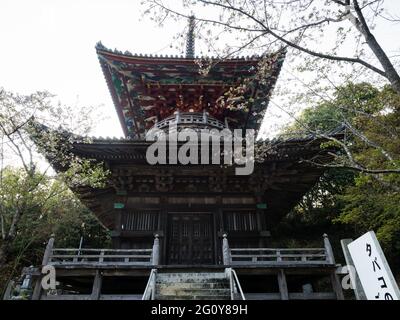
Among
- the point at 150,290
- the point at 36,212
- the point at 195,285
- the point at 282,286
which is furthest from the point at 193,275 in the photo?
the point at 36,212

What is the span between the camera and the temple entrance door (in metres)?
10.3

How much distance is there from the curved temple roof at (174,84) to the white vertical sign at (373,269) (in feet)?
30.8

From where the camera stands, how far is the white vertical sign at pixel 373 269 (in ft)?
8.64

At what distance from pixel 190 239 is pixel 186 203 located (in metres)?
1.35

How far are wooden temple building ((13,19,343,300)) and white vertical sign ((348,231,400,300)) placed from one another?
15.6ft

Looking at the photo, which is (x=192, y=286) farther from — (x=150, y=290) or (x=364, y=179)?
(x=364, y=179)

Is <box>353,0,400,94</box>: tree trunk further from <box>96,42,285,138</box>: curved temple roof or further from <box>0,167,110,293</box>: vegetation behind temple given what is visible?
<box>0,167,110,293</box>: vegetation behind temple

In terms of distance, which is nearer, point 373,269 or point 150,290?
point 373,269

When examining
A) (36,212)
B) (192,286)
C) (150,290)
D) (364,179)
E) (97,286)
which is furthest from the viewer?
(36,212)

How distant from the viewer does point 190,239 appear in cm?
1064

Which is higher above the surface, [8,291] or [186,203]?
[186,203]

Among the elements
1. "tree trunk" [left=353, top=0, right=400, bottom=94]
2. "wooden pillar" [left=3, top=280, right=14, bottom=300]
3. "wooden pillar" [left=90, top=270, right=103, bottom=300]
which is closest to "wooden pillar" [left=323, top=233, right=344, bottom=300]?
"tree trunk" [left=353, top=0, right=400, bottom=94]

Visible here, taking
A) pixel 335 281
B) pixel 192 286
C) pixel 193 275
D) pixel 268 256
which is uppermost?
pixel 268 256

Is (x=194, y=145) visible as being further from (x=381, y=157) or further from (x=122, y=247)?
(x=381, y=157)
